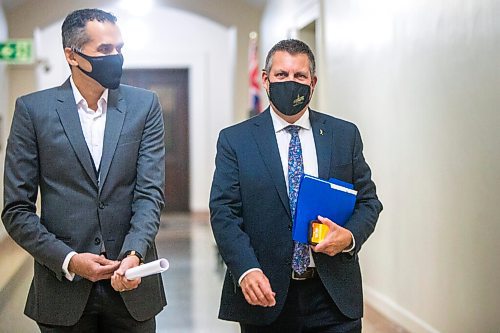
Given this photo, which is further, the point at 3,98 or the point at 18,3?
the point at 18,3

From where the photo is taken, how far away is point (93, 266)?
2191 mm

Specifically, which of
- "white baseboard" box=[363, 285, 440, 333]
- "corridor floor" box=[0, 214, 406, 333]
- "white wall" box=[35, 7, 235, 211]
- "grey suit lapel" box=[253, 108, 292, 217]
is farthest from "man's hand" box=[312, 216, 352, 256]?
"white wall" box=[35, 7, 235, 211]

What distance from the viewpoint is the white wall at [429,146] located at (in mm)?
3676

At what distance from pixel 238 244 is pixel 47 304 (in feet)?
1.81

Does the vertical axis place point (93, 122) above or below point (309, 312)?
above

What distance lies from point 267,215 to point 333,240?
0.22 metres

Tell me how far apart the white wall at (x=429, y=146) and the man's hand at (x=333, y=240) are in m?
1.47

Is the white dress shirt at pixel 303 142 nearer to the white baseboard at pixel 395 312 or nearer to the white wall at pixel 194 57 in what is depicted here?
the white baseboard at pixel 395 312

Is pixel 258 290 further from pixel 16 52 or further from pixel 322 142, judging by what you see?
pixel 16 52

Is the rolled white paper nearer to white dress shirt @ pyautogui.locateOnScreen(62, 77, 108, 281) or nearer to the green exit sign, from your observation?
white dress shirt @ pyautogui.locateOnScreen(62, 77, 108, 281)

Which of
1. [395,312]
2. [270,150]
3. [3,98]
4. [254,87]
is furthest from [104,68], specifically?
[3,98]

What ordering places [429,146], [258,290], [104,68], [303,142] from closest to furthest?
[258,290], [104,68], [303,142], [429,146]

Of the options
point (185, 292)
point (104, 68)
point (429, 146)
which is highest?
point (104, 68)

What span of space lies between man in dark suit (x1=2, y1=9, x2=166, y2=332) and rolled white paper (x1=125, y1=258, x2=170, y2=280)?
0.07 metres
